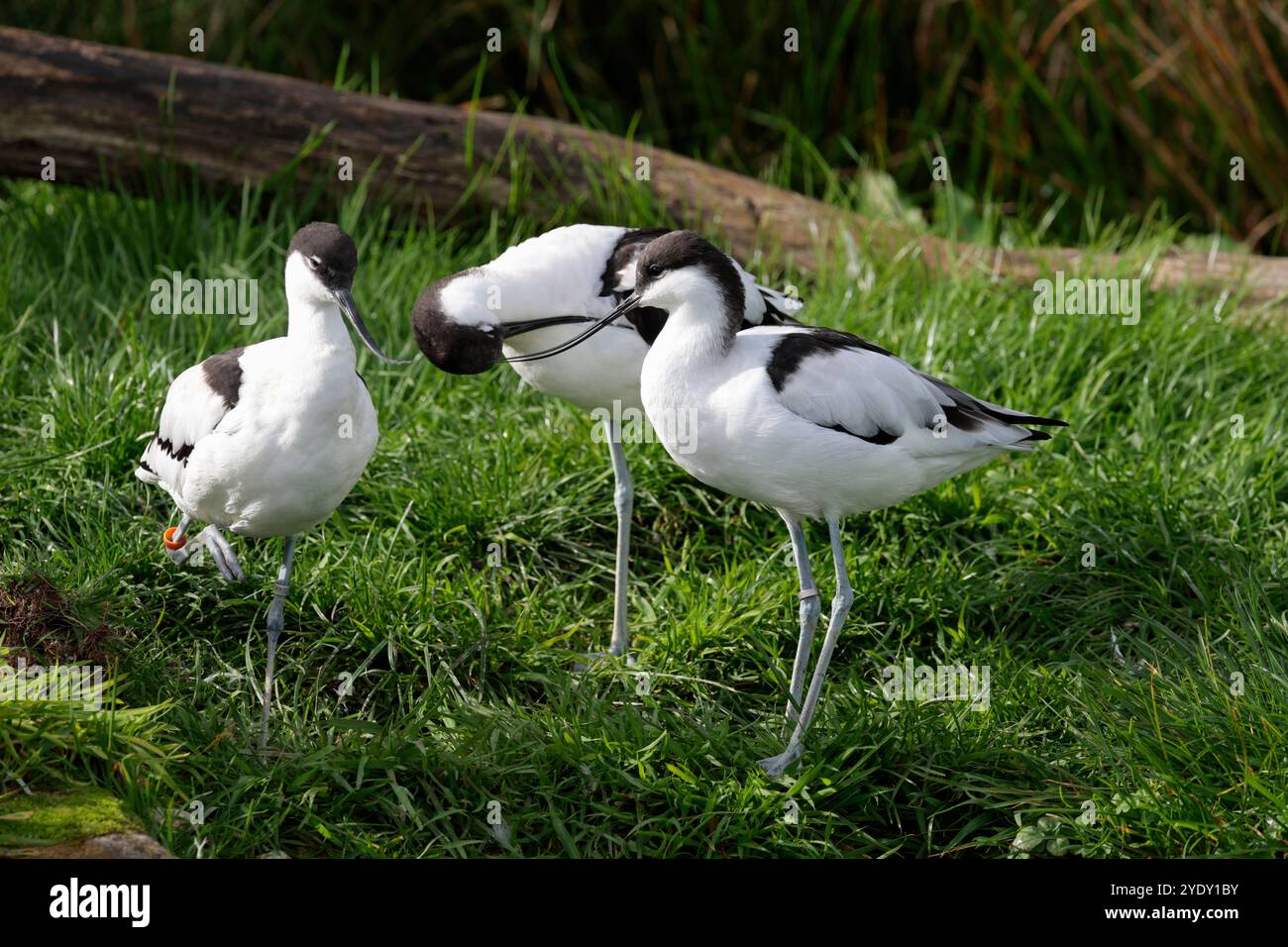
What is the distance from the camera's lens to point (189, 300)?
5.82 m

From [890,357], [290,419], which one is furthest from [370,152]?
[890,357]

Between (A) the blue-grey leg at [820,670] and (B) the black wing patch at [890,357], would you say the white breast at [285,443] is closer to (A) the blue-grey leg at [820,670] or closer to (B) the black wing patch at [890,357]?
(B) the black wing patch at [890,357]

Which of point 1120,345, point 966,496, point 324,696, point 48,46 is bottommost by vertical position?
point 324,696

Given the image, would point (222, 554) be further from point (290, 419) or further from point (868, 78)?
point (868, 78)

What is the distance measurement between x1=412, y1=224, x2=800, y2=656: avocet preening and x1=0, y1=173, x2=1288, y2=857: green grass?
19.8 inches

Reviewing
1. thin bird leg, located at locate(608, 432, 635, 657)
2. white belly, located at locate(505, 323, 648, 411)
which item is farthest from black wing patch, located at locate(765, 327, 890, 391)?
thin bird leg, located at locate(608, 432, 635, 657)

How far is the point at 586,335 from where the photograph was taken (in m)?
4.14

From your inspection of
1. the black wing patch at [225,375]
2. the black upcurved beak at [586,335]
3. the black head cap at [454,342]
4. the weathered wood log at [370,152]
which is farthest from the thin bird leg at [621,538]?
the weathered wood log at [370,152]

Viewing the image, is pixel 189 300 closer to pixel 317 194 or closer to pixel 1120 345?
pixel 317 194

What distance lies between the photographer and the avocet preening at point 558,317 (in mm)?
4285

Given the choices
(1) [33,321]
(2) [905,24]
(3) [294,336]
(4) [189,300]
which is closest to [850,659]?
(3) [294,336]

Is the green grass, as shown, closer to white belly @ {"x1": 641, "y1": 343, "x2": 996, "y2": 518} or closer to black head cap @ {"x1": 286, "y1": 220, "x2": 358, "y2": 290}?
white belly @ {"x1": 641, "y1": 343, "x2": 996, "y2": 518}

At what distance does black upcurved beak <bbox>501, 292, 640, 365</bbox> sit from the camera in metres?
4.01

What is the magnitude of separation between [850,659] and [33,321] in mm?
3481
